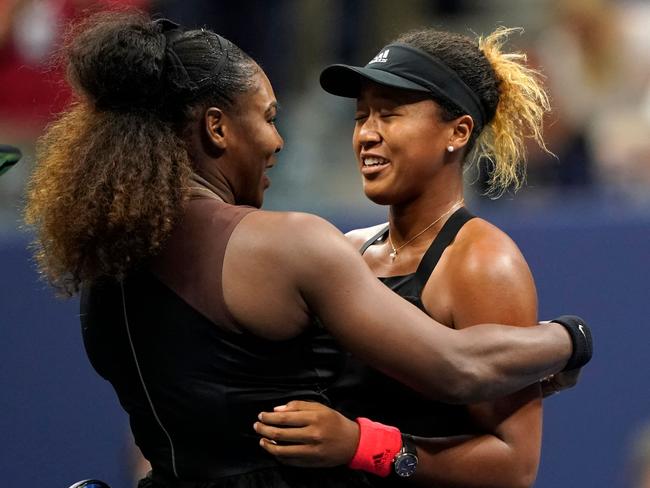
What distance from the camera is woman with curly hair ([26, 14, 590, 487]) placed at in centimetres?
206

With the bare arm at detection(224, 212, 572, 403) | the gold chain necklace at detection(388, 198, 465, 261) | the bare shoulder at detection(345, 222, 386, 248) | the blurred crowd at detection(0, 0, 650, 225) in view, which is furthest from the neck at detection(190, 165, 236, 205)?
the blurred crowd at detection(0, 0, 650, 225)

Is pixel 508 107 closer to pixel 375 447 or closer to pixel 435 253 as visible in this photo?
pixel 435 253

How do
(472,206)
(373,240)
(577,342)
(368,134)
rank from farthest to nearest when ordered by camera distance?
(472,206) < (373,240) < (368,134) < (577,342)

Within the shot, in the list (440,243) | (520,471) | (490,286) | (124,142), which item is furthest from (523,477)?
(124,142)

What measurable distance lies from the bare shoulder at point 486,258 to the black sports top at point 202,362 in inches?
12.4

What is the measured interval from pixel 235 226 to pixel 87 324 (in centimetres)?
41

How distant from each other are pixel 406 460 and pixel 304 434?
0.24 meters

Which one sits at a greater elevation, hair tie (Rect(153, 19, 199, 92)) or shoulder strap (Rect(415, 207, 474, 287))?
hair tie (Rect(153, 19, 199, 92))

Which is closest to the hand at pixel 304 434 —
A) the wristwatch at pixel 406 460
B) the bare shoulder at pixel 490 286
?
the wristwatch at pixel 406 460

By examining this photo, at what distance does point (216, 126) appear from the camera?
2207 millimetres

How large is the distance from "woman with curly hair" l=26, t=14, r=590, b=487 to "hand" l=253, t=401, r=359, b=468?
4cm

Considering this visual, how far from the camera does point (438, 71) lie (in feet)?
8.28

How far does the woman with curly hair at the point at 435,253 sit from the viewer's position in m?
2.25

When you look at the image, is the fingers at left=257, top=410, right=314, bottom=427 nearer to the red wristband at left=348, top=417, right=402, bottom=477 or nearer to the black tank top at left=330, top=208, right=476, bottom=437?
the red wristband at left=348, top=417, right=402, bottom=477
